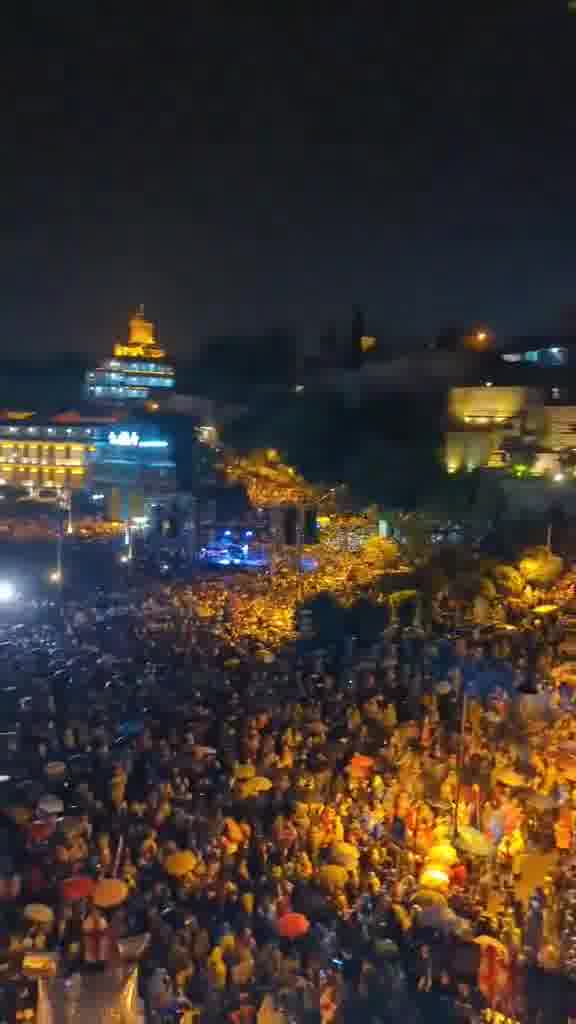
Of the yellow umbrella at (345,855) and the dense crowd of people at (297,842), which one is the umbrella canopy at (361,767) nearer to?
the dense crowd of people at (297,842)

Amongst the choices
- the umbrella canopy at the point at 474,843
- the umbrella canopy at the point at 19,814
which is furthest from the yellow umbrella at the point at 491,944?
the umbrella canopy at the point at 19,814

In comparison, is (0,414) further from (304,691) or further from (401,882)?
(401,882)

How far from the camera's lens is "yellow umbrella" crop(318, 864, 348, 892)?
6863 millimetres

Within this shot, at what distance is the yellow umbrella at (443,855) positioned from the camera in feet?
23.7

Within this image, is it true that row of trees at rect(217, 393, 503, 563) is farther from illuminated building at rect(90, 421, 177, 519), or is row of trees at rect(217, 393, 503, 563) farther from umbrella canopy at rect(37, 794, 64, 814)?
umbrella canopy at rect(37, 794, 64, 814)

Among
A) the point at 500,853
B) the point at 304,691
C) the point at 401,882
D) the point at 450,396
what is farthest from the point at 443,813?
the point at 450,396

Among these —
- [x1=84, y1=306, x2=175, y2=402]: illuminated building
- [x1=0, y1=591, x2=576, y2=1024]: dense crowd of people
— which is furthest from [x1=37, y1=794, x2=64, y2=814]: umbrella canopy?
[x1=84, y1=306, x2=175, y2=402]: illuminated building

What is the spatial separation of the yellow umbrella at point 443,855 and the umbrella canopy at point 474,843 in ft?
0.33

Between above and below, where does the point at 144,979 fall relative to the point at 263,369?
below

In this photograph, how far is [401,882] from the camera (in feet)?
23.1

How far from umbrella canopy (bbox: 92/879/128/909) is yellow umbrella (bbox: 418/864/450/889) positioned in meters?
2.43

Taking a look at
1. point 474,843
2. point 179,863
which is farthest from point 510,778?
point 179,863

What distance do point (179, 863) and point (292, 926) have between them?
3.64 feet

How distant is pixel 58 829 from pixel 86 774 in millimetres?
1418
